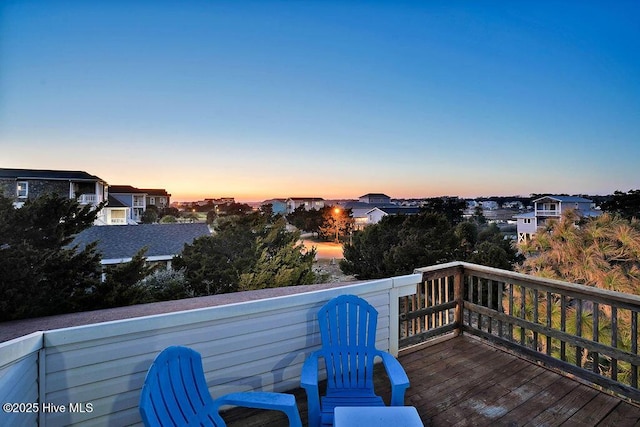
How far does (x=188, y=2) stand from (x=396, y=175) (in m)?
10.4

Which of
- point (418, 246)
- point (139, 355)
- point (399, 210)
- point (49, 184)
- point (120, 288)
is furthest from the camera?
point (399, 210)

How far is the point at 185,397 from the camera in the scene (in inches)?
61.9

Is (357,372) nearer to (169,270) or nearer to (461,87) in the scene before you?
(461,87)

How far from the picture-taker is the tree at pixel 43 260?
488 centimetres

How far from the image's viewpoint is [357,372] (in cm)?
237

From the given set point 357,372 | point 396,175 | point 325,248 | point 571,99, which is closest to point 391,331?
point 357,372

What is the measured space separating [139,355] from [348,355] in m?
1.43

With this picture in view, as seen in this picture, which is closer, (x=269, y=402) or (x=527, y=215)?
(x=269, y=402)

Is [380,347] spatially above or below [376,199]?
below

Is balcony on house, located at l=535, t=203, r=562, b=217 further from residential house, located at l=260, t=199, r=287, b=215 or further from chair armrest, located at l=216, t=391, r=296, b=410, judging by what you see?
chair armrest, located at l=216, t=391, r=296, b=410

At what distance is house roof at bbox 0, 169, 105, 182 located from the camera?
584cm

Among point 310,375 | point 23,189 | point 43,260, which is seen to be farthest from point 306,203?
point 310,375

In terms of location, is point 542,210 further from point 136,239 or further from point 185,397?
point 185,397

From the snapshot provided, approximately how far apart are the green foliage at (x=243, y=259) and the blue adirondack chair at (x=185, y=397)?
7.91m
